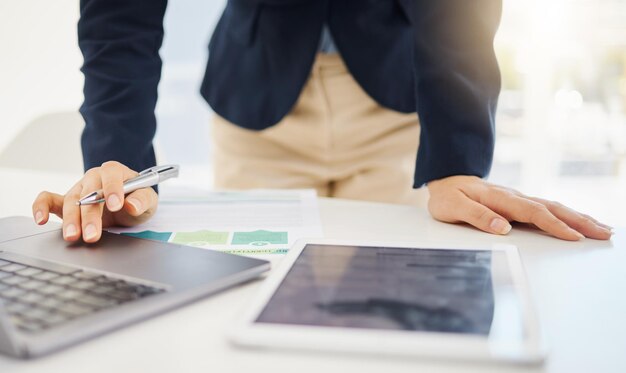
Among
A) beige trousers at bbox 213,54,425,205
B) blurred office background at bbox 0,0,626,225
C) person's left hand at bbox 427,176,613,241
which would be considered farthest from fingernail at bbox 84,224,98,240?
blurred office background at bbox 0,0,626,225

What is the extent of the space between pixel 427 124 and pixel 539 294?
40 centimetres

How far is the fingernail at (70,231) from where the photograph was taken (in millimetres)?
611

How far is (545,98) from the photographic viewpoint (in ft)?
10.8

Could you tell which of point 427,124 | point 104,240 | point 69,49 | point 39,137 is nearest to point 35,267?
point 104,240

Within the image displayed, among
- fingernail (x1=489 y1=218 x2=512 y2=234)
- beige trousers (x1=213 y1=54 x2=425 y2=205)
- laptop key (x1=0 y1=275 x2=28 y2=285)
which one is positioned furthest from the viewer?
beige trousers (x1=213 y1=54 x2=425 y2=205)

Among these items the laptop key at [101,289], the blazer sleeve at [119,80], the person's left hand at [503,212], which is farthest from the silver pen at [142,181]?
the person's left hand at [503,212]

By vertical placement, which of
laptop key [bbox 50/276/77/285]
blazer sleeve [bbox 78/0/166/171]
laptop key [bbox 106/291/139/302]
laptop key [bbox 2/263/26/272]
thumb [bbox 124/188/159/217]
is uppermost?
blazer sleeve [bbox 78/0/166/171]

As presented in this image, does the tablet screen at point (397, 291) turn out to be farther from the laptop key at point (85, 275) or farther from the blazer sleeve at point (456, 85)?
the blazer sleeve at point (456, 85)

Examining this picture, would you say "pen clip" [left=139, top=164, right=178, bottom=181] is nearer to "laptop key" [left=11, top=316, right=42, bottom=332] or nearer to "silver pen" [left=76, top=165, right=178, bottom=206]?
"silver pen" [left=76, top=165, right=178, bottom=206]

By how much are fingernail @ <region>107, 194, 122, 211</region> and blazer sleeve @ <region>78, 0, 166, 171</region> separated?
0.60ft

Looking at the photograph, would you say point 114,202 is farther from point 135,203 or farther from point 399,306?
point 399,306

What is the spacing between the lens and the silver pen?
663mm

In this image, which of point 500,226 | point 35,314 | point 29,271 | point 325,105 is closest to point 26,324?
point 35,314

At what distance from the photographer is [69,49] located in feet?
7.75
